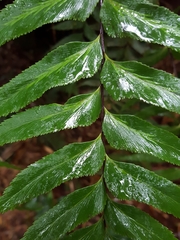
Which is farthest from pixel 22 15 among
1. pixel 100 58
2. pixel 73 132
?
pixel 73 132

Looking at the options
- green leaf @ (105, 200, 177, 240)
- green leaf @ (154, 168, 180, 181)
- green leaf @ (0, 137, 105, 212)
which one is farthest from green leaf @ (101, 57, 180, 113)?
green leaf @ (154, 168, 180, 181)

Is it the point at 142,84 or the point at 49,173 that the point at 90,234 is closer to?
the point at 49,173

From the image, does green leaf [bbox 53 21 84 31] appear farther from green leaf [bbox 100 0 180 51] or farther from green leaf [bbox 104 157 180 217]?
green leaf [bbox 104 157 180 217]

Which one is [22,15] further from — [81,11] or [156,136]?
[156,136]

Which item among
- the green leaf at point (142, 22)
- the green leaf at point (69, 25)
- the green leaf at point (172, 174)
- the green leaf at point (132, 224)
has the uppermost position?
the green leaf at point (142, 22)

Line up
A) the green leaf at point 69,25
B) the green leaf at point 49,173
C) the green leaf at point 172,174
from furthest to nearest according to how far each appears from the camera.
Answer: the green leaf at point 69,25, the green leaf at point 172,174, the green leaf at point 49,173

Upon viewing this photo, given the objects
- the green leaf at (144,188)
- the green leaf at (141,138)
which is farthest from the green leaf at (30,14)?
the green leaf at (144,188)

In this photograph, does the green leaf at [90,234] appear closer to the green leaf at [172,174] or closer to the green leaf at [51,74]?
the green leaf at [51,74]
